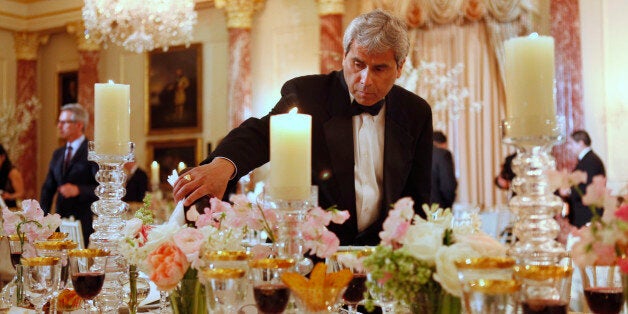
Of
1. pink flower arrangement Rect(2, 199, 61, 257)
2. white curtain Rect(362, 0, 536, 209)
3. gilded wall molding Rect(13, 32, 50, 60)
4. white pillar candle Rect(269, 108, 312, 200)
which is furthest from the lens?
gilded wall molding Rect(13, 32, 50, 60)

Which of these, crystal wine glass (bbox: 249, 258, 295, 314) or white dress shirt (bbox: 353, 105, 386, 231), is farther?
white dress shirt (bbox: 353, 105, 386, 231)

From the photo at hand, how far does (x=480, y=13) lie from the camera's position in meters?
9.91

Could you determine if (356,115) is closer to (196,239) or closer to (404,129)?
(404,129)

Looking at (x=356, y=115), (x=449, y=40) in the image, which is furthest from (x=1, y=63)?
(x=356, y=115)

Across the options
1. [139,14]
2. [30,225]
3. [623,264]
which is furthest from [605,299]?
[139,14]

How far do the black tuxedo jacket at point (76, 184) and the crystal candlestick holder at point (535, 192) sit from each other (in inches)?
207

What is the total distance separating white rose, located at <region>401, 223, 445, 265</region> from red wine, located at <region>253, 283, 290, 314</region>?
0.85 ft

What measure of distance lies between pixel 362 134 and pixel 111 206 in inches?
39.4

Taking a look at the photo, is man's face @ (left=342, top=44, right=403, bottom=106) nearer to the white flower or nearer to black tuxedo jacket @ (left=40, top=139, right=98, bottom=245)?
the white flower

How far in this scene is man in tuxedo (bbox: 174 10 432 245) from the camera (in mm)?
2635

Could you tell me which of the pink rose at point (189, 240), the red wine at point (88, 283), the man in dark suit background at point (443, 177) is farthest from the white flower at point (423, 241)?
the man in dark suit background at point (443, 177)

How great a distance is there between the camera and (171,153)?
41.9 ft

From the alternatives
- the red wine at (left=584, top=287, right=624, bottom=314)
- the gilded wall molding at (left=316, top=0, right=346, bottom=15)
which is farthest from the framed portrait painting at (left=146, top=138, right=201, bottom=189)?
the red wine at (left=584, top=287, right=624, bottom=314)

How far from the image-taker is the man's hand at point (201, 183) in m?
2.17
